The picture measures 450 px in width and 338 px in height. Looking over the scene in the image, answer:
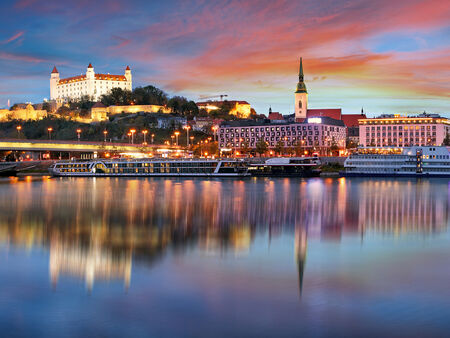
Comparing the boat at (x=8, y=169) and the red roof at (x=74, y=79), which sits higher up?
the red roof at (x=74, y=79)

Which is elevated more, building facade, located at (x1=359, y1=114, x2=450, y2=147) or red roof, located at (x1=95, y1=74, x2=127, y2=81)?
red roof, located at (x1=95, y1=74, x2=127, y2=81)

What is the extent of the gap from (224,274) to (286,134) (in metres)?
114

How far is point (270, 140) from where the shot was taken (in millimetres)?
127500

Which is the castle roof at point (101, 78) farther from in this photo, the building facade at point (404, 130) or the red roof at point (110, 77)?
the building facade at point (404, 130)

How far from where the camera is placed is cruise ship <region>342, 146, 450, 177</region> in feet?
228

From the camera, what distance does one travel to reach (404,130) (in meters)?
136

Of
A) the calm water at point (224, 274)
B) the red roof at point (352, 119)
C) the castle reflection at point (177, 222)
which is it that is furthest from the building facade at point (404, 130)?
the calm water at point (224, 274)

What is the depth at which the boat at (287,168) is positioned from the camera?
241 feet

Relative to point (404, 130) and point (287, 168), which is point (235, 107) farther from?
point (287, 168)

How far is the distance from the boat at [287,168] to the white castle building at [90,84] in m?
117

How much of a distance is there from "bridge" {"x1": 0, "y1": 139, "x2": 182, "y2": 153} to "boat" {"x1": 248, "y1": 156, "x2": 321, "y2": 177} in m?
27.8

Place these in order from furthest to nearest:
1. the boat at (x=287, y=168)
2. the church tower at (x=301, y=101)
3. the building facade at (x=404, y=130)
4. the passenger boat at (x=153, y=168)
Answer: the church tower at (x=301, y=101), the building facade at (x=404, y=130), the boat at (x=287, y=168), the passenger boat at (x=153, y=168)

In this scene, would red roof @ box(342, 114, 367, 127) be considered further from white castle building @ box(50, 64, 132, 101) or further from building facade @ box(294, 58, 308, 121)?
white castle building @ box(50, 64, 132, 101)

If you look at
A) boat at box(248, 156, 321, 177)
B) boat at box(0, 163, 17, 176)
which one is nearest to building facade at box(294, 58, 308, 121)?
boat at box(248, 156, 321, 177)
